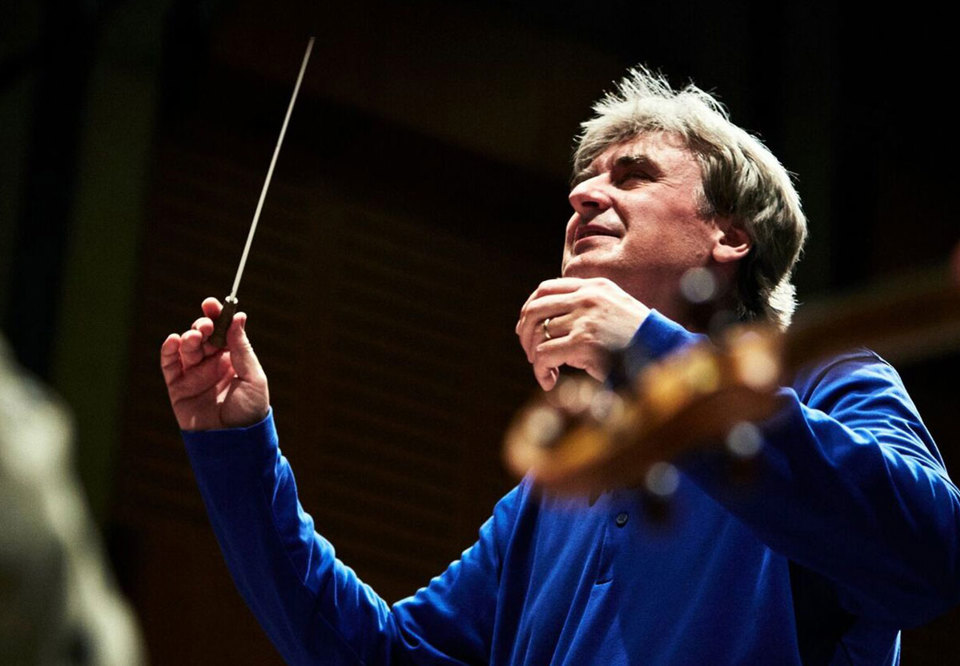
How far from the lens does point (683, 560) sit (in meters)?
2.17

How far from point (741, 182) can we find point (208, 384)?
3.10ft

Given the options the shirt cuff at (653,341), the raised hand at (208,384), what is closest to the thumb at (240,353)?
the raised hand at (208,384)

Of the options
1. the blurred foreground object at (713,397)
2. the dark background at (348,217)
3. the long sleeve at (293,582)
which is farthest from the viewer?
the dark background at (348,217)

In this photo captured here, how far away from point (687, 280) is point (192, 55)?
3.64m

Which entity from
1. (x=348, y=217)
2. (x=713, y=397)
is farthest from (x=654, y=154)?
(x=348, y=217)

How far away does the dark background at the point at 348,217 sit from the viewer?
446cm

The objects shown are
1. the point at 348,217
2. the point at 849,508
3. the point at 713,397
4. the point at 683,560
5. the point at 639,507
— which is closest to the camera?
the point at 713,397

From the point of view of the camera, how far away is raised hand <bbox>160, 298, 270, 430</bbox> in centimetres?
234

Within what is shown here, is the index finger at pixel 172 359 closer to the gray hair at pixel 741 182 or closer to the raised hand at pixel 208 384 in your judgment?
the raised hand at pixel 208 384

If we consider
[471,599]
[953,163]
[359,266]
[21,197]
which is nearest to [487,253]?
[359,266]

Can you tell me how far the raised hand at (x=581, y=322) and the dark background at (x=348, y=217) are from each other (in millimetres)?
2524

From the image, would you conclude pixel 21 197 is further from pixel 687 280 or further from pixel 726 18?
pixel 687 280

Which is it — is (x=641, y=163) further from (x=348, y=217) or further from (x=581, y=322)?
(x=348, y=217)

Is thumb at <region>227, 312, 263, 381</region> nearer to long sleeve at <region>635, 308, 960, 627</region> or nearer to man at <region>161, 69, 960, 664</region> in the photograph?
man at <region>161, 69, 960, 664</region>
